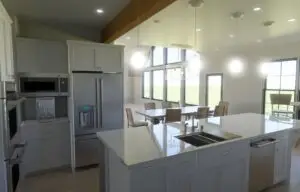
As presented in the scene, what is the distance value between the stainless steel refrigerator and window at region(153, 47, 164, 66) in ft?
25.1

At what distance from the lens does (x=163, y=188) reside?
1861 mm

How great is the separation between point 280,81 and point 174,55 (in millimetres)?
5014

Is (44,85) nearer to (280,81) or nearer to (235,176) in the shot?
(235,176)

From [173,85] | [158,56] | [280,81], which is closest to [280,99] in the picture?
[280,81]

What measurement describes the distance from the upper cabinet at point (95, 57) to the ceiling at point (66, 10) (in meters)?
0.47

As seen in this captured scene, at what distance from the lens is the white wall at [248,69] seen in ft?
19.8

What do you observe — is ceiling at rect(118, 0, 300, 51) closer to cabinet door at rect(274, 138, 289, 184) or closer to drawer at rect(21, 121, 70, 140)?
cabinet door at rect(274, 138, 289, 184)

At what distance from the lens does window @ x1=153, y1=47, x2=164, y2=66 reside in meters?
11.3

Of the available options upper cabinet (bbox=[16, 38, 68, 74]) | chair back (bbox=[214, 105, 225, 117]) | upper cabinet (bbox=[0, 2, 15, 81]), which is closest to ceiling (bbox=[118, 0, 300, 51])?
upper cabinet (bbox=[16, 38, 68, 74])

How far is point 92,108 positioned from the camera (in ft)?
12.3

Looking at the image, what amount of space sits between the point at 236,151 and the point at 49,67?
10.7 ft

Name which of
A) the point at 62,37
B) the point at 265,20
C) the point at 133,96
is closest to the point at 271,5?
the point at 265,20

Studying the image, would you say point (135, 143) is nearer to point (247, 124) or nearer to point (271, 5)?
point (247, 124)

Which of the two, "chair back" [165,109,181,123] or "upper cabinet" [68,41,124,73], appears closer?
"upper cabinet" [68,41,124,73]
